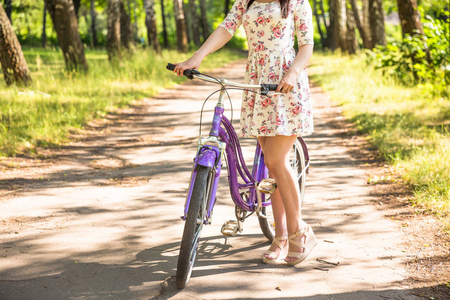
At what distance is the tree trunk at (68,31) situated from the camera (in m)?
12.2

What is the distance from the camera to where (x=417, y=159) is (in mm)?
5867

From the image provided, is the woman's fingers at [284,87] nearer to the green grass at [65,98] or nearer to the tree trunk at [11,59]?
the green grass at [65,98]

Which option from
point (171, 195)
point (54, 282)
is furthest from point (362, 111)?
point (54, 282)

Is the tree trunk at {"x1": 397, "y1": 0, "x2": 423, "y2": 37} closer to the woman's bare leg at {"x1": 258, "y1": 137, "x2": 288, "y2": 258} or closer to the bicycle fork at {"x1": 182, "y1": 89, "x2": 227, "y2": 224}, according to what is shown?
the woman's bare leg at {"x1": 258, "y1": 137, "x2": 288, "y2": 258}

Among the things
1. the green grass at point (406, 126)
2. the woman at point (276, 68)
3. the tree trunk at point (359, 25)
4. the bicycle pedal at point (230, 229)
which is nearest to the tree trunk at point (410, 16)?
the green grass at point (406, 126)

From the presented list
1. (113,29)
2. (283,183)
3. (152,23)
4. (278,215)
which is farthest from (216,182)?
(152,23)

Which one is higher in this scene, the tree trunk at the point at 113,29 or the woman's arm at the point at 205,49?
the tree trunk at the point at 113,29

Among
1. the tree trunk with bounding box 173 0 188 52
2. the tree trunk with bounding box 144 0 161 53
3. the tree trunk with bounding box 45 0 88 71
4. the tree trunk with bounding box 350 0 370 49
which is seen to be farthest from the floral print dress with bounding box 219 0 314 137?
the tree trunk with bounding box 173 0 188 52

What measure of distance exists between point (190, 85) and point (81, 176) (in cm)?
915

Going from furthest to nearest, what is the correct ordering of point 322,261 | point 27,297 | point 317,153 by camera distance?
point 317,153 → point 322,261 → point 27,297

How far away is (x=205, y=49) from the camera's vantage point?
10.8 ft

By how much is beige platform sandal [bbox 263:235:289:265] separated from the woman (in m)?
0.27

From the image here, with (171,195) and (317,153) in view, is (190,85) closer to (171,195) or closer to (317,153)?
(317,153)

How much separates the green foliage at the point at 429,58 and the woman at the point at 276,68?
6.54 metres
